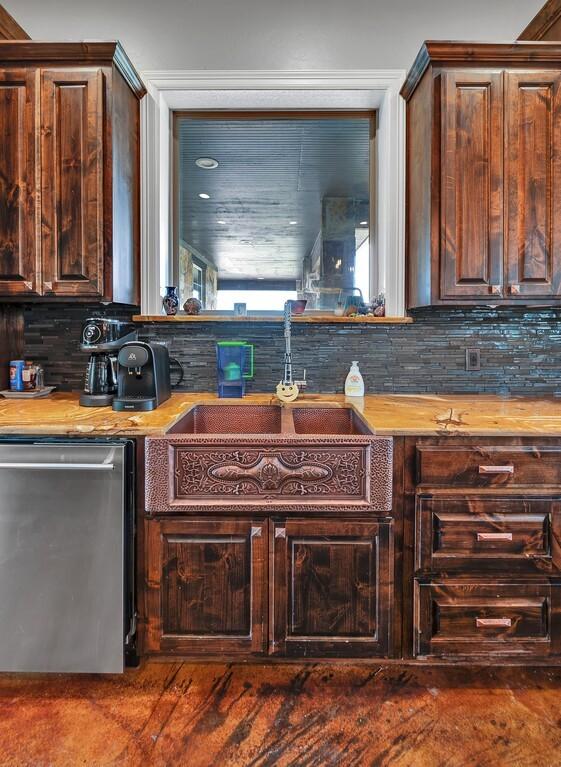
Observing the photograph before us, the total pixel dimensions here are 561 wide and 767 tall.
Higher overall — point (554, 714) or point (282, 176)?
point (282, 176)

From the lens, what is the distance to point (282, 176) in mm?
2352

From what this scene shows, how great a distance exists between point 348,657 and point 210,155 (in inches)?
94.0

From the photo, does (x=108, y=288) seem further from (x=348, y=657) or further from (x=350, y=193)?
(x=348, y=657)

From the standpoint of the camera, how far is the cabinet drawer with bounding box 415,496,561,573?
1.48 meters

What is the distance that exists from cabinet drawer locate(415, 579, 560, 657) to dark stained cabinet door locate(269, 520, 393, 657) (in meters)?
0.14

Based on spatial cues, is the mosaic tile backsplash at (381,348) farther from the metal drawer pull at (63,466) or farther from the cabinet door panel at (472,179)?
the metal drawer pull at (63,466)

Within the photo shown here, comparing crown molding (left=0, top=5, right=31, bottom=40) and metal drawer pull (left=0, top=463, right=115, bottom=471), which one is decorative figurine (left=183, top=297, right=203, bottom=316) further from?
crown molding (left=0, top=5, right=31, bottom=40)

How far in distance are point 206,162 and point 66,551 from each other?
6.49ft

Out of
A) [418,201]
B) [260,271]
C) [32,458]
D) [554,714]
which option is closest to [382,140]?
[418,201]

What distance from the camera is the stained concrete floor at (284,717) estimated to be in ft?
4.15

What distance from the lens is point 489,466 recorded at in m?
1.47

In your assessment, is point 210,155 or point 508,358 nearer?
point 508,358

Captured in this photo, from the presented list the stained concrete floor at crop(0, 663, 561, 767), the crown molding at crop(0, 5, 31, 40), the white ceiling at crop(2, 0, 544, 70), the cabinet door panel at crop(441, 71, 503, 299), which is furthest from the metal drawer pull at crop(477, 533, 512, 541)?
the crown molding at crop(0, 5, 31, 40)

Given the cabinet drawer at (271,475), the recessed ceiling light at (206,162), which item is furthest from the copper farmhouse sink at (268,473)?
the recessed ceiling light at (206,162)
